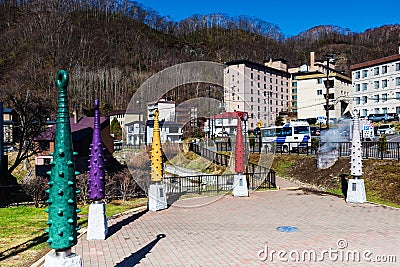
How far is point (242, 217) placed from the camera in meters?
11.2

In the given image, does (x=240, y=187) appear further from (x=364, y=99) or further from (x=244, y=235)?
(x=364, y=99)

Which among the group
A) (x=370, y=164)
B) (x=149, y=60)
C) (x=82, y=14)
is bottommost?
(x=370, y=164)

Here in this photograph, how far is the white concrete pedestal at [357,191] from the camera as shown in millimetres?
13008

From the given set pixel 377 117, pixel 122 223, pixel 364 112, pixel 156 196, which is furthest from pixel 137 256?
pixel 364 112

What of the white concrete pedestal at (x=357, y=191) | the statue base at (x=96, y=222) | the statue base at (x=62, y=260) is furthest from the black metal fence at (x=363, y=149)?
the statue base at (x=62, y=260)

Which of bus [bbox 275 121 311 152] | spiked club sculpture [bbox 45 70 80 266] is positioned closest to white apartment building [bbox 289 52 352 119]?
bus [bbox 275 121 311 152]

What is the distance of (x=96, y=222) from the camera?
340 inches

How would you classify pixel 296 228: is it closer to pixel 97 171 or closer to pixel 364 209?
pixel 364 209

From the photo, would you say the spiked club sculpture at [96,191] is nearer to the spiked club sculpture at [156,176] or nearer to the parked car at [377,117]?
the spiked club sculpture at [156,176]

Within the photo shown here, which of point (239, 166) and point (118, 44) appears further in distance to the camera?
point (118, 44)

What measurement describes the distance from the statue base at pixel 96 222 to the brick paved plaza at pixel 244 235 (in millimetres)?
202

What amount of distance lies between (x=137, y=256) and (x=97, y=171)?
7.50 feet

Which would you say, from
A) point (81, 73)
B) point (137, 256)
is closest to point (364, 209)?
point (137, 256)

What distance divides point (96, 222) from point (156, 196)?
356 centimetres
